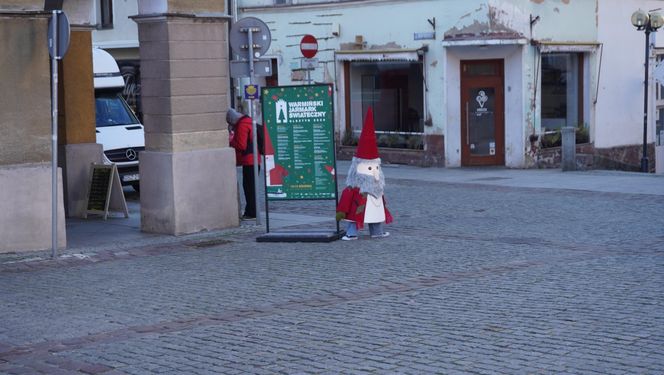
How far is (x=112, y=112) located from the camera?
21766 millimetres

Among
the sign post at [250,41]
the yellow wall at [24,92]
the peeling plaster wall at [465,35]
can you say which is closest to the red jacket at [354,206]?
the sign post at [250,41]

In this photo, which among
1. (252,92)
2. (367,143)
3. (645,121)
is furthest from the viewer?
(645,121)

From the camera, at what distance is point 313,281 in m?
10.9

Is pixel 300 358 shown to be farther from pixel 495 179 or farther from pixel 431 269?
pixel 495 179

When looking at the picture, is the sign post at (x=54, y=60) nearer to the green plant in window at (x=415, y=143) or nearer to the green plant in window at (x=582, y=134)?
the green plant in window at (x=415, y=143)

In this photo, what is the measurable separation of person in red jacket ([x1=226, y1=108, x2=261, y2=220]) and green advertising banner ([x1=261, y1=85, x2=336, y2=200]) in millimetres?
1938

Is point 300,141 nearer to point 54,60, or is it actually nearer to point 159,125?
point 159,125

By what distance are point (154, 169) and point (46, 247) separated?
6.56 ft

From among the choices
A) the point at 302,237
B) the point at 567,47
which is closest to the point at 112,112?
the point at 302,237

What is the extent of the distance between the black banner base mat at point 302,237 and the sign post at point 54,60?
8.57 feet

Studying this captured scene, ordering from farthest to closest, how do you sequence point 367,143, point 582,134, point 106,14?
1. point 106,14
2. point 582,134
3. point 367,143

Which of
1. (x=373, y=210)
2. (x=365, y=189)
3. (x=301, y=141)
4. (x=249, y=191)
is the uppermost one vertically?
(x=301, y=141)

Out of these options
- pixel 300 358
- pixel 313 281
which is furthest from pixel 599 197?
pixel 300 358

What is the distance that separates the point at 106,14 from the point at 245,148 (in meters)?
20.4
